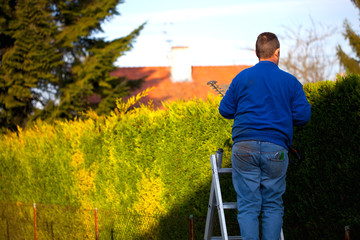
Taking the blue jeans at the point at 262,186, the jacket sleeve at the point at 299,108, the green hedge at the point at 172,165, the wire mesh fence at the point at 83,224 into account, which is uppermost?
the jacket sleeve at the point at 299,108

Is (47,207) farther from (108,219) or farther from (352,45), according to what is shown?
(352,45)

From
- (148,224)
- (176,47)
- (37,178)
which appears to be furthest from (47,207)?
(176,47)

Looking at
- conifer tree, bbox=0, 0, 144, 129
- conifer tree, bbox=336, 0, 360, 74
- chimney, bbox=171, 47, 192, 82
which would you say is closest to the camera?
A: conifer tree, bbox=0, 0, 144, 129

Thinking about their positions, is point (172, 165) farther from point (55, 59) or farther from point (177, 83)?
point (177, 83)

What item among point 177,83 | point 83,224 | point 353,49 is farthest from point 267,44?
point 177,83

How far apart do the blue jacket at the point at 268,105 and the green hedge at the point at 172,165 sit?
3.40 feet

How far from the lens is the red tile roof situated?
29.4 m

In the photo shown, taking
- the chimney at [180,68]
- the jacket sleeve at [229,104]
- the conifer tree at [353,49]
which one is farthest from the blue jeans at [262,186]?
the chimney at [180,68]

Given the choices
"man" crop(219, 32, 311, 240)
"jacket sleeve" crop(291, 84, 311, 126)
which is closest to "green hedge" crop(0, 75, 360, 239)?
"jacket sleeve" crop(291, 84, 311, 126)

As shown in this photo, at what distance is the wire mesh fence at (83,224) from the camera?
6078 mm

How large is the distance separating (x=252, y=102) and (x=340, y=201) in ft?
5.48

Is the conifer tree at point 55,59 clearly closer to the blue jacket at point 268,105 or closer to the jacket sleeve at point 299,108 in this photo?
the blue jacket at point 268,105

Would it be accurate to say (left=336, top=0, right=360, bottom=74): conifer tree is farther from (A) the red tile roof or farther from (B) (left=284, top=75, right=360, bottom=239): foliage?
(B) (left=284, top=75, right=360, bottom=239): foliage

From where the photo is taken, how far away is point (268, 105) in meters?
3.56
